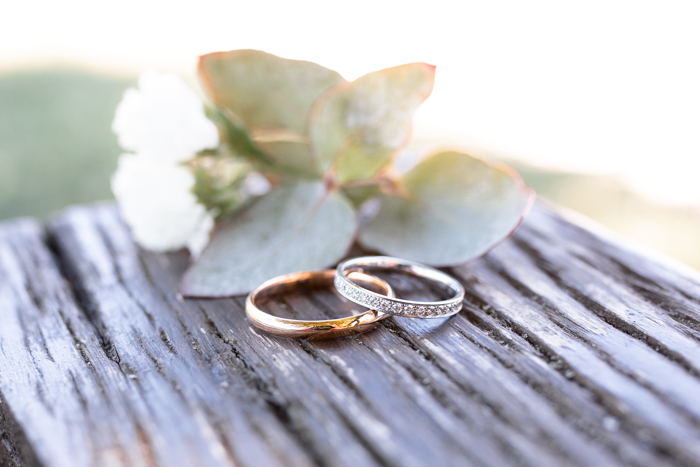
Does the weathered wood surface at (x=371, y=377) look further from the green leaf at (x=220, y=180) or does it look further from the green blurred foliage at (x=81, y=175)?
the green blurred foliage at (x=81, y=175)

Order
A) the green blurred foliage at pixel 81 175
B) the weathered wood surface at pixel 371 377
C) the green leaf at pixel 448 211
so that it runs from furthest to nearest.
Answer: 1. the green blurred foliage at pixel 81 175
2. the green leaf at pixel 448 211
3. the weathered wood surface at pixel 371 377

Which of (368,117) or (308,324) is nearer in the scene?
(308,324)

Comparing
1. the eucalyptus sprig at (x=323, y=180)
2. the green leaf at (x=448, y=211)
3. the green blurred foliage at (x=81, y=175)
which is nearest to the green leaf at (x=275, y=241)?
the eucalyptus sprig at (x=323, y=180)

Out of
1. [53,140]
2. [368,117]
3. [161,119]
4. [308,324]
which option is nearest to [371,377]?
[308,324]

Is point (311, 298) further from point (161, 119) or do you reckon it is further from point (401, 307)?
point (161, 119)

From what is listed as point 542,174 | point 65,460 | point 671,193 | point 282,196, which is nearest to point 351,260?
point 282,196

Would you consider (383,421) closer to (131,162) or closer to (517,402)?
(517,402)
